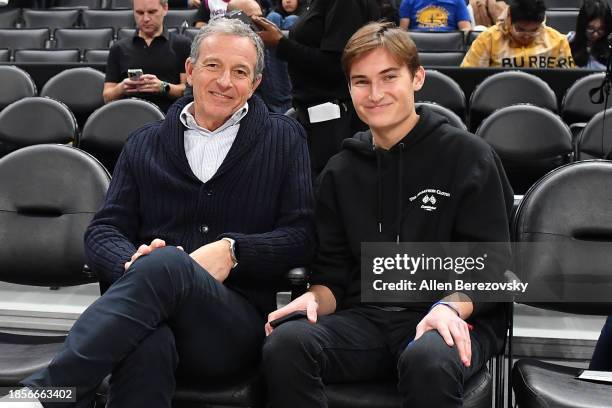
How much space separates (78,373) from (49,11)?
23.8 ft

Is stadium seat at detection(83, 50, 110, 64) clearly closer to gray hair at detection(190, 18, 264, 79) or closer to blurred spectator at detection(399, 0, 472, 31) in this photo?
blurred spectator at detection(399, 0, 472, 31)

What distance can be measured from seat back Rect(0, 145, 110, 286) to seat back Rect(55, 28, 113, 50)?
4633mm

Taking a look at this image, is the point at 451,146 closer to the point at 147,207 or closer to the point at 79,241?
the point at 147,207

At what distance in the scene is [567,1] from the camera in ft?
24.9

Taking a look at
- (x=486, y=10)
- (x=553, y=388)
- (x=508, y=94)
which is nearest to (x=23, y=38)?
(x=486, y=10)

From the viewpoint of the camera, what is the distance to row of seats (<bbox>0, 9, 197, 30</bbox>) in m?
7.27

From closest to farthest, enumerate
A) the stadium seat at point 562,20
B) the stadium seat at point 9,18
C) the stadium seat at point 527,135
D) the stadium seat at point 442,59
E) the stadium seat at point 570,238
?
the stadium seat at point 570,238 → the stadium seat at point 527,135 → the stadium seat at point 442,59 → the stadium seat at point 562,20 → the stadium seat at point 9,18

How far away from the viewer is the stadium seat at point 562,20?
6.45 meters

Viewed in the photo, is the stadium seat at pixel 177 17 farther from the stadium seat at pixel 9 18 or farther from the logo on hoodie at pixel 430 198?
the logo on hoodie at pixel 430 198

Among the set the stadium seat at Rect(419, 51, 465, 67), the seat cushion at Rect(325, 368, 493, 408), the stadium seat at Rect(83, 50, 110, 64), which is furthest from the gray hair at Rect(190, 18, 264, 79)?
the stadium seat at Rect(83, 50, 110, 64)

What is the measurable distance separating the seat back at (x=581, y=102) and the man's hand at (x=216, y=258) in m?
2.73

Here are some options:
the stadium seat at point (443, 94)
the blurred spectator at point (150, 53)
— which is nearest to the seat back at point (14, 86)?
the blurred spectator at point (150, 53)

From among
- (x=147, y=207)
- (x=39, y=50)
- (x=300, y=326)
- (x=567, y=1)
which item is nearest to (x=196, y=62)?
(x=147, y=207)

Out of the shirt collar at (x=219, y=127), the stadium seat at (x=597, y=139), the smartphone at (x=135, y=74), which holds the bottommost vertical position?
the stadium seat at (x=597, y=139)
